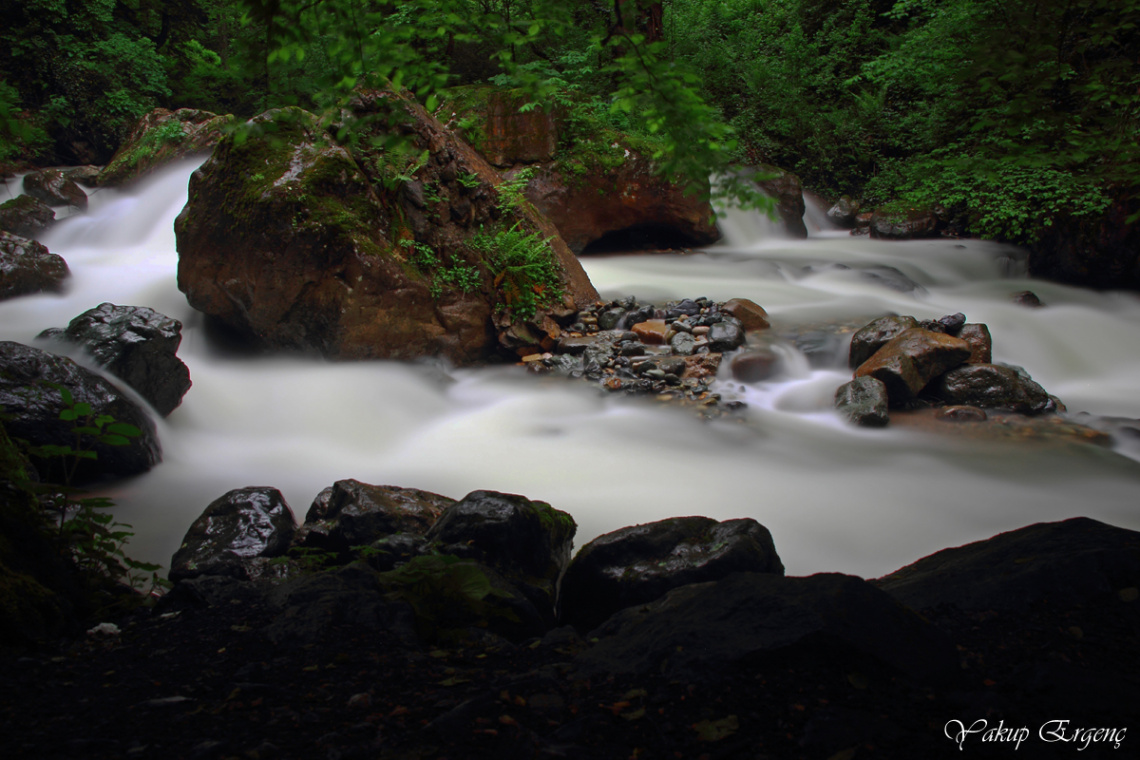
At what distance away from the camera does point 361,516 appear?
11.5 ft

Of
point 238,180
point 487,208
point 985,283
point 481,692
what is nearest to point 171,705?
point 481,692

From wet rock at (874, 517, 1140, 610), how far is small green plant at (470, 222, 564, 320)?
563cm

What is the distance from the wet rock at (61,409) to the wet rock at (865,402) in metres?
5.79

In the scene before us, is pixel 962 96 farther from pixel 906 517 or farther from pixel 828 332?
pixel 906 517

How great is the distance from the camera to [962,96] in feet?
35.0

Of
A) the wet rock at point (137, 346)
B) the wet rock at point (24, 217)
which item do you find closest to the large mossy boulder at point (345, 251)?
the wet rock at point (137, 346)

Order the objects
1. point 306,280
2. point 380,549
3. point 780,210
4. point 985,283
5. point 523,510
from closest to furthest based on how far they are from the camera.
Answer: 1. point 380,549
2. point 523,510
3. point 306,280
4. point 985,283
5. point 780,210

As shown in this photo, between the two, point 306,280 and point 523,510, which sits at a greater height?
point 306,280

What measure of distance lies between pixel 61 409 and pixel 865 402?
253 inches

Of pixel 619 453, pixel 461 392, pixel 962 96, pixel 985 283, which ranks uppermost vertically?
pixel 962 96

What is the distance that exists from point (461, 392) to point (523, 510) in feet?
11.7

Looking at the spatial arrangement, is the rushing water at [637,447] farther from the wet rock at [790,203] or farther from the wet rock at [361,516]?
the wet rock at [790,203]

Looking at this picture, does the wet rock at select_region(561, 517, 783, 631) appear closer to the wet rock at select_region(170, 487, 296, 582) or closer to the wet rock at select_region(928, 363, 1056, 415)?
the wet rock at select_region(170, 487, 296, 582)

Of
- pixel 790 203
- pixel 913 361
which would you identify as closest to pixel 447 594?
pixel 913 361
